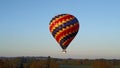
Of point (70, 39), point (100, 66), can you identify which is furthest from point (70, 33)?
point (100, 66)

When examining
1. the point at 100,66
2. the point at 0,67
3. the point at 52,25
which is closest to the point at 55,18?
the point at 52,25

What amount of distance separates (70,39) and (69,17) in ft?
6.65

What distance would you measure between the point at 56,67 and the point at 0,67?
14601 mm

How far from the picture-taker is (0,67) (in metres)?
69.4

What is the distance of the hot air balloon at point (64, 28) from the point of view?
32.3m

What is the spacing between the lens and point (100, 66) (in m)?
77.9

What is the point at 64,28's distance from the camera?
3238 cm

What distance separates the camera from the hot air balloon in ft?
106

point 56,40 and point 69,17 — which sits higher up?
point 69,17

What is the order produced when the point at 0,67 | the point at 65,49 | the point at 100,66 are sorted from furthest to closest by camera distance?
1. the point at 100,66
2. the point at 0,67
3. the point at 65,49

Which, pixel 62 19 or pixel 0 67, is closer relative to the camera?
pixel 62 19

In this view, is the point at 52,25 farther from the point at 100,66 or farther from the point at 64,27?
the point at 100,66

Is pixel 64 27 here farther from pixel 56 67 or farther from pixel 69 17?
pixel 56 67

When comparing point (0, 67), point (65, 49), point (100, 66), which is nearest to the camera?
point (65, 49)
